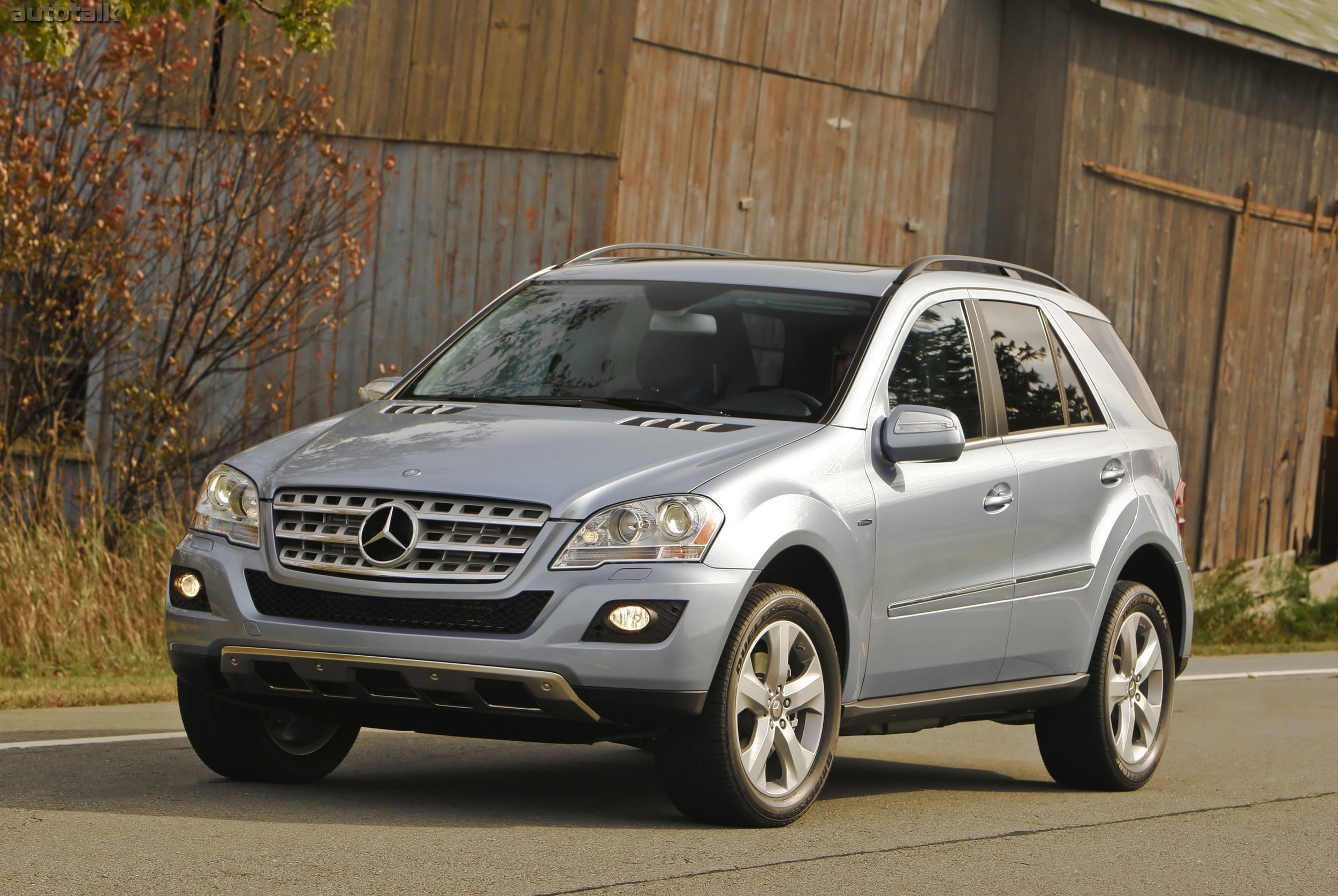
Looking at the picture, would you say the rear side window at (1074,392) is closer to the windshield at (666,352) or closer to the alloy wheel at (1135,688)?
the alloy wheel at (1135,688)

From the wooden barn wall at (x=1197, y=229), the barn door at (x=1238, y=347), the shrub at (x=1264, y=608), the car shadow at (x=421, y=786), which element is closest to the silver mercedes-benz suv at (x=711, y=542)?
the car shadow at (x=421, y=786)

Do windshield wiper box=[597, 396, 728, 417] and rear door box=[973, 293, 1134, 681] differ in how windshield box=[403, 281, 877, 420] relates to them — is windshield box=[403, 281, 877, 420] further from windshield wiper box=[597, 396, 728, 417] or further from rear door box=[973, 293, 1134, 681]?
rear door box=[973, 293, 1134, 681]

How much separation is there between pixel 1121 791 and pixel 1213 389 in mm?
13004

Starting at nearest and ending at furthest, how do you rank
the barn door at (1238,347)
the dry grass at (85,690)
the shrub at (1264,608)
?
the dry grass at (85,690) → the shrub at (1264,608) → the barn door at (1238,347)

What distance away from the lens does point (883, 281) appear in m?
7.45

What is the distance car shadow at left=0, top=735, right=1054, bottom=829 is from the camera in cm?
642

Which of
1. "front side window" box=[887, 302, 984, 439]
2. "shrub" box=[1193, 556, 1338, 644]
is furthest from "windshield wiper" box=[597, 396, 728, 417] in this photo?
"shrub" box=[1193, 556, 1338, 644]

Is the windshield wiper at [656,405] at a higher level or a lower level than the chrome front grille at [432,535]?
higher

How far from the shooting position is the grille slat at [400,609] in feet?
19.2

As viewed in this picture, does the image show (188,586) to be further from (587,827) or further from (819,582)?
(819,582)

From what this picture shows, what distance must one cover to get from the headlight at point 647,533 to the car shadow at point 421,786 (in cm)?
99

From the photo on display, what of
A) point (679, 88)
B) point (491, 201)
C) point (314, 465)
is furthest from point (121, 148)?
point (314, 465)

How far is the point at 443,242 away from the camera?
15203mm

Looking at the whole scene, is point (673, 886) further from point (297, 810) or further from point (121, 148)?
point (121, 148)
